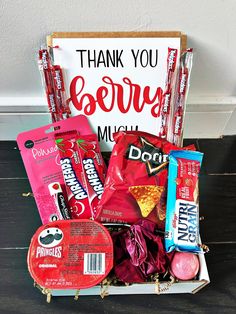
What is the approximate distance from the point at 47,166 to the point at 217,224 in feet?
1.47

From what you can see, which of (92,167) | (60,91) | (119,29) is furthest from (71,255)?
(119,29)

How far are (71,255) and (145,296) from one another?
0.23 meters

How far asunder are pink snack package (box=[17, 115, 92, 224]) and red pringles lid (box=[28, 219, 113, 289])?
178mm

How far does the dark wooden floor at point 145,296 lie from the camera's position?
2.97 ft

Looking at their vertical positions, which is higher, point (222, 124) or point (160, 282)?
point (222, 124)

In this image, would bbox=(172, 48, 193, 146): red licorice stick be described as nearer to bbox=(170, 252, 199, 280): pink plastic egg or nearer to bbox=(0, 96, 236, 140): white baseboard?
bbox=(0, 96, 236, 140): white baseboard

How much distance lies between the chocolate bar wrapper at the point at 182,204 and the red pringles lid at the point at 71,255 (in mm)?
136

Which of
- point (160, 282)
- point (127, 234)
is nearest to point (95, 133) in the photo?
point (127, 234)

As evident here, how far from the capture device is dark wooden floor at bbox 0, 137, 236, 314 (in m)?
0.91

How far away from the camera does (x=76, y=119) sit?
986 mm

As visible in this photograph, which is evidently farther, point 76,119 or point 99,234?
point 76,119

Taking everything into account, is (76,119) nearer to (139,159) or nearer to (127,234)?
(139,159)

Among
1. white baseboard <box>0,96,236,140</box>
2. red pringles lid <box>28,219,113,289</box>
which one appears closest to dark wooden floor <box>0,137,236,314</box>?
white baseboard <box>0,96,236,140</box>

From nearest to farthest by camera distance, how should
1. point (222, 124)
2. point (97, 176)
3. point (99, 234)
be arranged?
point (99, 234) < point (97, 176) < point (222, 124)
